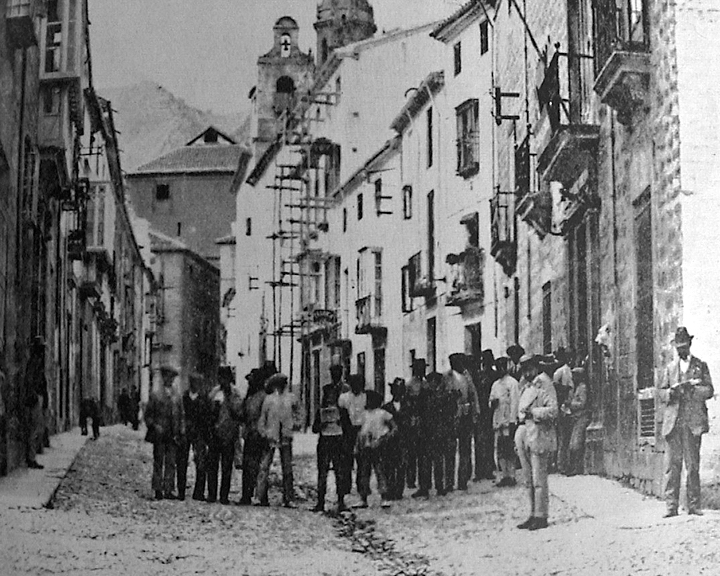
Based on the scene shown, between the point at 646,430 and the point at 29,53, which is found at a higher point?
the point at 29,53

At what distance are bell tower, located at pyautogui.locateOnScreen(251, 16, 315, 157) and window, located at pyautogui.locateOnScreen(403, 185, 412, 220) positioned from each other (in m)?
0.73

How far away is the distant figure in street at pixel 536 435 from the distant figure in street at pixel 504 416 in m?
0.05

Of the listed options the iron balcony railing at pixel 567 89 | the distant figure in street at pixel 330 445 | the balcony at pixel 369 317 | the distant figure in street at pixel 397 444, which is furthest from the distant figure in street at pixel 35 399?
the iron balcony railing at pixel 567 89

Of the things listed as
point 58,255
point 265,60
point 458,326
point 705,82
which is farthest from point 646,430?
point 58,255

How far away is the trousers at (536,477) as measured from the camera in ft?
23.9

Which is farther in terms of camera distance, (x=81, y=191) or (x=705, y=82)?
(x=81, y=191)

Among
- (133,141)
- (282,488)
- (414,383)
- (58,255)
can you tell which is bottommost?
(282,488)

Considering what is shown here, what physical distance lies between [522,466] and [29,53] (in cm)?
327

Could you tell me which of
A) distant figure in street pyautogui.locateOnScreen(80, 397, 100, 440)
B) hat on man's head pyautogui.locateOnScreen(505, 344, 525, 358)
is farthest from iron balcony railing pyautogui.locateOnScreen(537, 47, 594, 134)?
distant figure in street pyautogui.locateOnScreen(80, 397, 100, 440)

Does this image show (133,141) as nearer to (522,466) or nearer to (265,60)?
(265,60)

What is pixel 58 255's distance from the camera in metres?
7.95

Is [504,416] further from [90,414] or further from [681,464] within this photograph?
[90,414]

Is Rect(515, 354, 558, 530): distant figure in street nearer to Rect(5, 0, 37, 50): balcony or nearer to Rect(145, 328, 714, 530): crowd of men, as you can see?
Rect(145, 328, 714, 530): crowd of men

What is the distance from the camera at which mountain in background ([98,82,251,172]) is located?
25.1 feet
